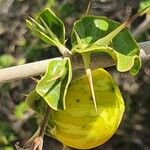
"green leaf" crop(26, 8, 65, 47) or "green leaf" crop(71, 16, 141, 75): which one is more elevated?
"green leaf" crop(26, 8, 65, 47)

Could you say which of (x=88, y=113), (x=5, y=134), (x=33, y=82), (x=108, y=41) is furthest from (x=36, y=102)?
(x=33, y=82)

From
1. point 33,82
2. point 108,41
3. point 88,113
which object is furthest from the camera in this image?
point 33,82

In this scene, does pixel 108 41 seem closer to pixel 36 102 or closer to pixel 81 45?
pixel 81 45

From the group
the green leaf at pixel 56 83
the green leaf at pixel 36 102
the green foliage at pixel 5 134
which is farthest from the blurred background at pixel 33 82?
the green leaf at pixel 56 83

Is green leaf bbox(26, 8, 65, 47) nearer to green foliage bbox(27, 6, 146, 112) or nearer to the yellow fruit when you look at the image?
green foliage bbox(27, 6, 146, 112)

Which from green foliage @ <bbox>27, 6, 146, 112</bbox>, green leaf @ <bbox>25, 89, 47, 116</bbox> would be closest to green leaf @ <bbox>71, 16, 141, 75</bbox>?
green foliage @ <bbox>27, 6, 146, 112</bbox>

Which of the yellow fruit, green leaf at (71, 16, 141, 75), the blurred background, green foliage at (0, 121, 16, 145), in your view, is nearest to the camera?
green leaf at (71, 16, 141, 75)

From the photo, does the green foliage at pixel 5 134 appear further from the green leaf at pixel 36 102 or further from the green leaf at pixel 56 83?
the green leaf at pixel 56 83
